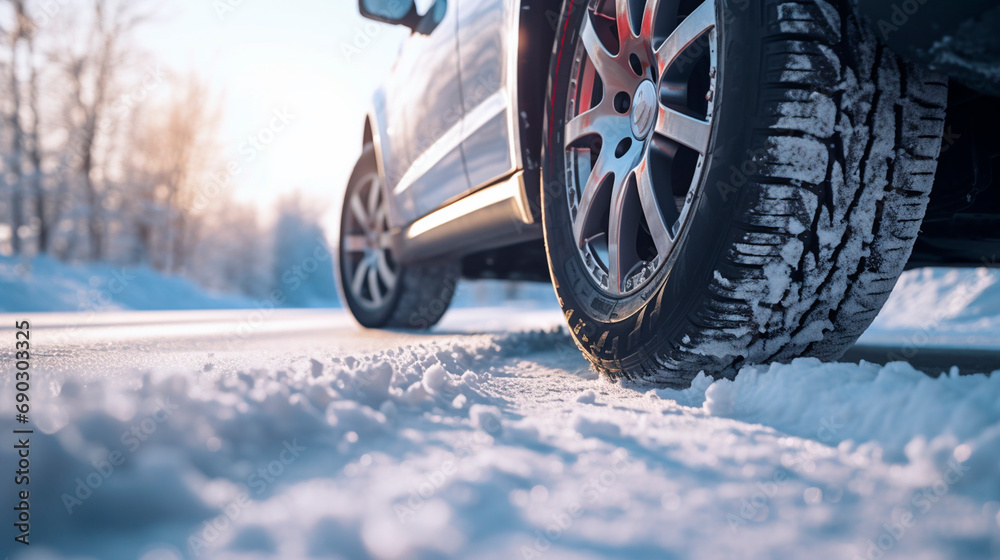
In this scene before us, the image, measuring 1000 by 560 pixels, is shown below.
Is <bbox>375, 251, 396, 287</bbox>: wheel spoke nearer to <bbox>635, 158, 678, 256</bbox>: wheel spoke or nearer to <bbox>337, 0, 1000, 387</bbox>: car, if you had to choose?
<bbox>337, 0, 1000, 387</bbox>: car

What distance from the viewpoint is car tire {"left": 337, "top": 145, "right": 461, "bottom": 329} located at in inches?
147

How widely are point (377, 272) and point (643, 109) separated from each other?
2.82m

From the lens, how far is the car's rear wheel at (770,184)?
3.61ft

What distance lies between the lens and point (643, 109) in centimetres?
151

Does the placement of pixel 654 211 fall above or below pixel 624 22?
below

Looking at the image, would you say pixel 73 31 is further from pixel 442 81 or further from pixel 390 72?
pixel 442 81

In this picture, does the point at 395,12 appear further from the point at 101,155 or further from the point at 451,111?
the point at 101,155

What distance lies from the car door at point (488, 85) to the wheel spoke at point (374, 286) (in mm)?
1773

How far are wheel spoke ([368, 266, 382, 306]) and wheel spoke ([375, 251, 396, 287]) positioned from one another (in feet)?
0.23

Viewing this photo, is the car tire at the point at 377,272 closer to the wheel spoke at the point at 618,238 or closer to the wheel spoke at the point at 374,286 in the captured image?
the wheel spoke at the point at 374,286

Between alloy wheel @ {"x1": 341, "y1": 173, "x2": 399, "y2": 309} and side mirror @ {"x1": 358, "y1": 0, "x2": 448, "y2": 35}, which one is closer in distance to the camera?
side mirror @ {"x1": 358, "y1": 0, "x2": 448, "y2": 35}

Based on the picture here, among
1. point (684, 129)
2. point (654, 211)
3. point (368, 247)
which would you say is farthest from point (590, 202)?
point (368, 247)

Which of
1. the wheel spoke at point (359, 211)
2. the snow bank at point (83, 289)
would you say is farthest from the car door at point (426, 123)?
the snow bank at point (83, 289)

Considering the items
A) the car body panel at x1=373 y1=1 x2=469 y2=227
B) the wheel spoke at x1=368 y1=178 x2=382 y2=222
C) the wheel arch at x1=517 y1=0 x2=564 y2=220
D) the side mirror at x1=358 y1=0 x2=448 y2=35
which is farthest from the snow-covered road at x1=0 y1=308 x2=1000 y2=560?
the wheel spoke at x1=368 y1=178 x2=382 y2=222
